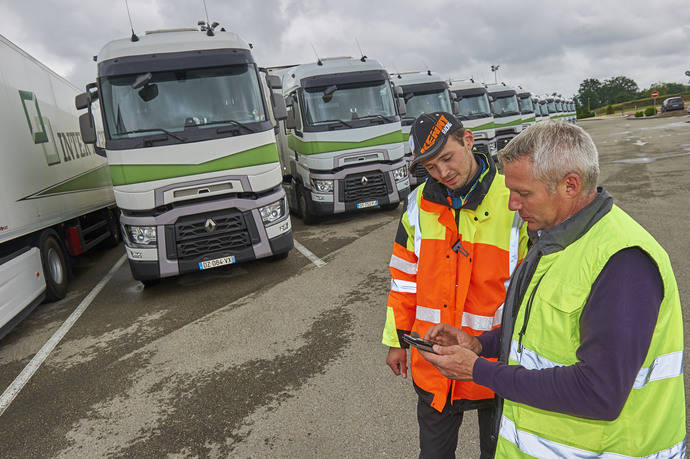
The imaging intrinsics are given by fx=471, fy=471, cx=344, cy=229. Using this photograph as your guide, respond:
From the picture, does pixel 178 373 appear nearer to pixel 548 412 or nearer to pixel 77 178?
pixel 548 412

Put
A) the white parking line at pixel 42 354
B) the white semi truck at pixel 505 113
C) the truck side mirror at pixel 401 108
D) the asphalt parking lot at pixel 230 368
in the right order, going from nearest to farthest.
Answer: the asphalt parking lot at pixel 230 368 < the white parking line at pixel 42 354 < the truck side mirror at pixel 401 108 < the white semi truck at pixel 505 113

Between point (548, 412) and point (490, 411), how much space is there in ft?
2.93

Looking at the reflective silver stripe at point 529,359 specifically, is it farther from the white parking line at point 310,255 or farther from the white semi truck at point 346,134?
the white semi truck at point 346,134

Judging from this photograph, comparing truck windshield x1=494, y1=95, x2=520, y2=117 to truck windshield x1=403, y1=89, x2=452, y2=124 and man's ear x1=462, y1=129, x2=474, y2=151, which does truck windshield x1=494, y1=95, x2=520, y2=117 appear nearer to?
truck windshield x1=403, y1=89, x2=452, y2=124

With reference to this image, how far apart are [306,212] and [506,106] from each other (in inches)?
474

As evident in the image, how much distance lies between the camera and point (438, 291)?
208 cm

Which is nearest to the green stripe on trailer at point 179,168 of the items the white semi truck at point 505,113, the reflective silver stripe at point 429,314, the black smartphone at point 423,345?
the reflective silver stripe at point 429,314

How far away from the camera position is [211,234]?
6.34m

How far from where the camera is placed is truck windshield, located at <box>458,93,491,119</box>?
15469 millimetres

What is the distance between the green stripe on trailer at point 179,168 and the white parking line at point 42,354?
6.29ft

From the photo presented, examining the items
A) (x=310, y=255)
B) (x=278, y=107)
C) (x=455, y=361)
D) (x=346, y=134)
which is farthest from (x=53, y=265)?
(x=455, y=361)

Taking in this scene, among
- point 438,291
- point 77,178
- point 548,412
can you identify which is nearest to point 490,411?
point 438,291

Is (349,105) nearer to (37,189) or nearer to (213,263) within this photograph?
(213,263)

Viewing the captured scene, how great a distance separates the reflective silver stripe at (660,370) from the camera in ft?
4.00
